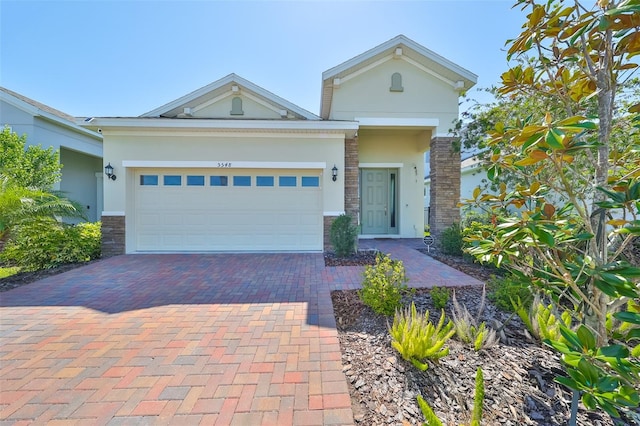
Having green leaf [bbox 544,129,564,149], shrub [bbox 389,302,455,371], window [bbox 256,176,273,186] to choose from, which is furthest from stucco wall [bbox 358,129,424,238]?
green leaf [bbox 544,129,564,149]

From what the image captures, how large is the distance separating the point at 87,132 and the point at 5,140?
3.95 metres

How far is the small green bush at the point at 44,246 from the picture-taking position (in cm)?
630

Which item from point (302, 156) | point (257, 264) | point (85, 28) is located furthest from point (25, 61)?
point (257, 264)

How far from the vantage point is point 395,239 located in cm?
1067

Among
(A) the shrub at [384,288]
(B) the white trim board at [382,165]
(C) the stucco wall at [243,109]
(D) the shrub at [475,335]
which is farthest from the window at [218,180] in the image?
(D) the shrub at [475,335]

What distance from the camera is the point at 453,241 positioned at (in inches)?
300

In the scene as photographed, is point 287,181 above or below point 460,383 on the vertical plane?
above

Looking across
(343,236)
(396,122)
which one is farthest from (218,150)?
(396,122)

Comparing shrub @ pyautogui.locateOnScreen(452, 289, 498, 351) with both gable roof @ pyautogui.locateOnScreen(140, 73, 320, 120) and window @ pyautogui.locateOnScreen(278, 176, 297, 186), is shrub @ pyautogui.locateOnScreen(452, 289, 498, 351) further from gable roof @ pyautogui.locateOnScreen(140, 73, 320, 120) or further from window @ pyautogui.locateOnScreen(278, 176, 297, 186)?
gable roof @ pyautogui.locateOnScreen(140, 73, 320, 120)

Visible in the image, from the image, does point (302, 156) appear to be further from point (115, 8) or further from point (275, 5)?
point (115, 8)

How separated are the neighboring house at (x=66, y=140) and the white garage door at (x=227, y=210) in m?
2.90

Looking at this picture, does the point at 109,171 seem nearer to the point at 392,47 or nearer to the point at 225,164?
the point at 225,164

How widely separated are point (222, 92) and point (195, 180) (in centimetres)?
360

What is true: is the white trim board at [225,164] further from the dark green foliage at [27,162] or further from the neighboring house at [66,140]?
the dark green foliage at [27,162]
